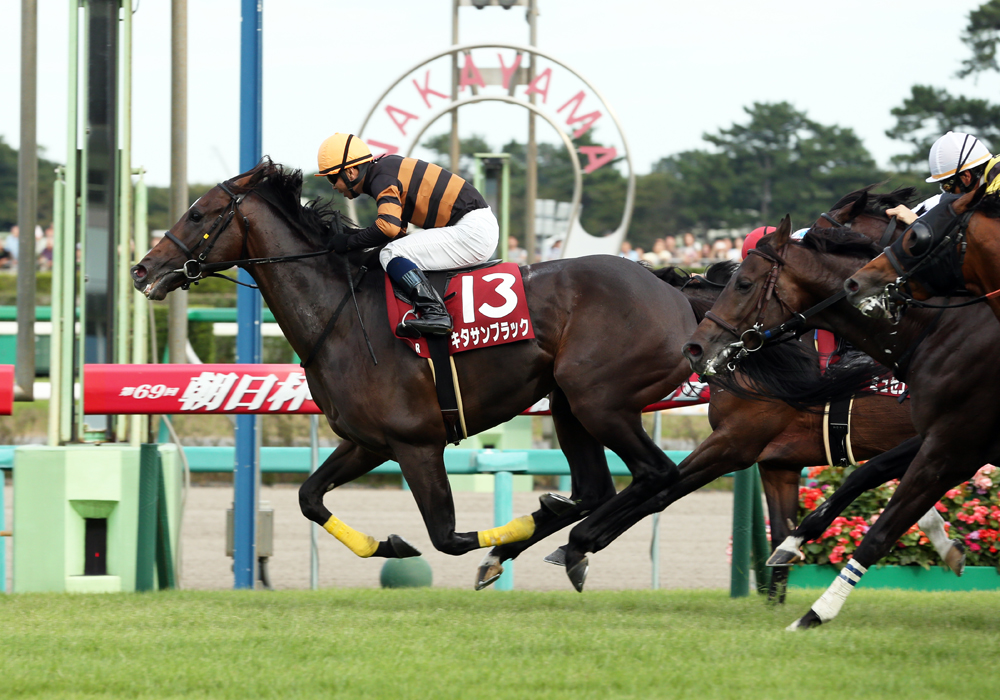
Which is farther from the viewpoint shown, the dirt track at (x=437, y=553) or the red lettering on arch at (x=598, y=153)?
the red lettering on arch at (x=598, y=153)

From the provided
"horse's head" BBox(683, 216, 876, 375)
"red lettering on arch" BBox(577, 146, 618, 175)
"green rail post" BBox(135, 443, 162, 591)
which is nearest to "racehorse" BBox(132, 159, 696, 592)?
"horse's head" BBox(683, 216, 876, 375)

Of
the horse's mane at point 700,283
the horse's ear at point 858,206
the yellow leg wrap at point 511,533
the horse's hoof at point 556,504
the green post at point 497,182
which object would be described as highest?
the green post at point 497,182

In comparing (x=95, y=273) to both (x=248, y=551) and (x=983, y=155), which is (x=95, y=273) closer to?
(x=248, y=551)

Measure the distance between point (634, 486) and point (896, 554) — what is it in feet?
5.84

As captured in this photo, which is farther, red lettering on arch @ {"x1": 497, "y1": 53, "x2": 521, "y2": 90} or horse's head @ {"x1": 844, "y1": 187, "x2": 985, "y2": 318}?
red lettering on arch @ {"x1": 497, "y1": 53, "x2": 521, "y2": 90}

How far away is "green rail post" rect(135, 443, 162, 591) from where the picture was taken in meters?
5.59

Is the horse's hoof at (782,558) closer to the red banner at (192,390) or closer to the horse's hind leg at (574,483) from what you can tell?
the horse's hind leg at (574,483)

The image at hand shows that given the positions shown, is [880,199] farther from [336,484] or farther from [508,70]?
[508,70]

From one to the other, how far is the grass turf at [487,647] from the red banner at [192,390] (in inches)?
36.2

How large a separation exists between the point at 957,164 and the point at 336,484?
293 cm

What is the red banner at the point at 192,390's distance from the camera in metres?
5.77

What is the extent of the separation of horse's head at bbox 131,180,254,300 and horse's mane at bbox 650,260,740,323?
1.88 metres

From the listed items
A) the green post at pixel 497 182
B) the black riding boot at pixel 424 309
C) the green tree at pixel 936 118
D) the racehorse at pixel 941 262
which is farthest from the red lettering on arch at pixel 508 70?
the green tree at pixel 936 118

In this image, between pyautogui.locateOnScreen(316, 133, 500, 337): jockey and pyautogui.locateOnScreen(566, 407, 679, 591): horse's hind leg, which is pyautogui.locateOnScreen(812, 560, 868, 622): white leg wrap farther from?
pyautogui.locateOnScreen(316, 133, 500, 337): jockey
